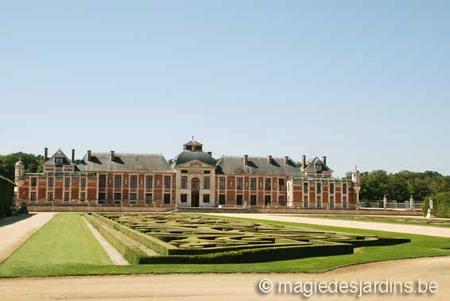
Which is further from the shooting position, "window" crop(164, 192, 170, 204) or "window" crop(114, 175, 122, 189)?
"window" crop(164, 192, 170, 204)

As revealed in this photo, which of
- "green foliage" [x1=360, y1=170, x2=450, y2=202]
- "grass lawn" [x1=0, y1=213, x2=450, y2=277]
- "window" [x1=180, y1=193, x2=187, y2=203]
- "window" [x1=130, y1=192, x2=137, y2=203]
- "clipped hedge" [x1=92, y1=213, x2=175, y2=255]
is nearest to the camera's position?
"grass lawn" [x1=0, y1=213, x2=450, y2=277]

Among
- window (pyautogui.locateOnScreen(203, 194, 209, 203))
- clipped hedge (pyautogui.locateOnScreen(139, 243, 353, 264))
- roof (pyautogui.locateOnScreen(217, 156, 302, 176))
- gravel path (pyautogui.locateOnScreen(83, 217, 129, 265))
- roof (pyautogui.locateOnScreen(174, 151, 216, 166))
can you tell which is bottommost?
gravel path (pyautogui.locateOnScreen(83, 217, 129, 265))

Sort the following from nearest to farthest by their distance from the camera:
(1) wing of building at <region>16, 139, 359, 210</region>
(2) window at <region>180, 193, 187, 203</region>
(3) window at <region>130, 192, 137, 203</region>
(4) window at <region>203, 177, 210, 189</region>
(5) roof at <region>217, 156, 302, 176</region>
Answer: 1. (1) wing of building at <region>16, 139, 359, 210</region>
2. (3) window at <region>130, 192, 137, 203</region>
3. (2) window at <region>180, 193, 187, 203</region>
4. (4) window at <region>203, 177, 210, 189</region>
5. (5) roof at <region>217, 156, 302, 176</region>

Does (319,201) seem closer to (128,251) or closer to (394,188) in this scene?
(394,188)

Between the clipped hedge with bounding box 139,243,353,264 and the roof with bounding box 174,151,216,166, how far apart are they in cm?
6590

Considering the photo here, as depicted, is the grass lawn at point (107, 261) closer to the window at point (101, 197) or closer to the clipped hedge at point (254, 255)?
the clipped hedge at point (254, 255)

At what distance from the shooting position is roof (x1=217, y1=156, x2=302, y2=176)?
84.6 metres

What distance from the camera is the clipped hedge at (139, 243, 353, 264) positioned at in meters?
15.0

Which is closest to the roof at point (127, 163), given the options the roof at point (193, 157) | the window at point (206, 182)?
the roof at point (193, 157)

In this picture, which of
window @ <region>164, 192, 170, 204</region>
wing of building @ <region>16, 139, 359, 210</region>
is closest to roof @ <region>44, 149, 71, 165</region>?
wing of building @ <region>16, 139, 359, 210</region>

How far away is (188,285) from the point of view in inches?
472

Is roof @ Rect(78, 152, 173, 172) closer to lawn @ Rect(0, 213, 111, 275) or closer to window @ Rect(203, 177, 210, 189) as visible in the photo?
window @ Rect(203, 177, 210, 189)

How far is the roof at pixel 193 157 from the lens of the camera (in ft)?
274

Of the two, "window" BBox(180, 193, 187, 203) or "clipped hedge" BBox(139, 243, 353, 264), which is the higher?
"window" BBox(180, 193, 187, 203)
